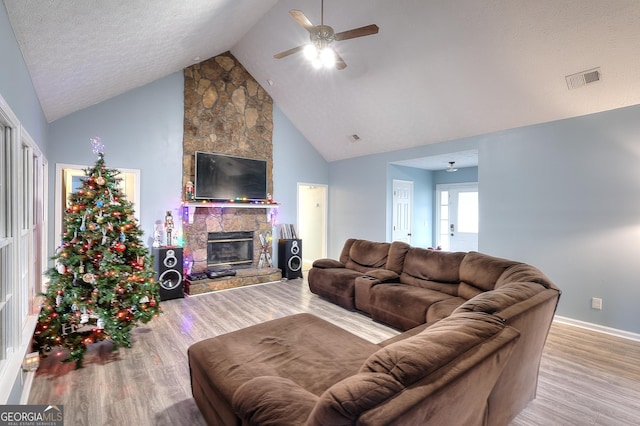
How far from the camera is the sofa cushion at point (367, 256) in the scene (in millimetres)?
4605

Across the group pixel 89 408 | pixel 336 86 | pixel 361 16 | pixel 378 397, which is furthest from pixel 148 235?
pixel 378 397

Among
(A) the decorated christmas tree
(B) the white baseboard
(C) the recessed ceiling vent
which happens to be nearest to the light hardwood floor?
(B) the white baseboard

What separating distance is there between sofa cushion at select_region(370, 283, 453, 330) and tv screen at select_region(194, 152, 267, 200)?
11.2 feet

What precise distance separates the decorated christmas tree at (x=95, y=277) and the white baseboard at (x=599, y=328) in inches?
198

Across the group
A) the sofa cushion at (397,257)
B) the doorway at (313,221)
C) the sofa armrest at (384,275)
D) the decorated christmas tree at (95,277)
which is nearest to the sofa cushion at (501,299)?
the sofa armrest at (384,275)

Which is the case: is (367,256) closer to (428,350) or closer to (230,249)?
(230,249)

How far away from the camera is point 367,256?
4.75 meters

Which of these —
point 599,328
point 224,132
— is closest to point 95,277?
point 224,132

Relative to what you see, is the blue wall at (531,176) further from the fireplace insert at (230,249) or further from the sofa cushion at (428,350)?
the sofa cushion at (428,350)

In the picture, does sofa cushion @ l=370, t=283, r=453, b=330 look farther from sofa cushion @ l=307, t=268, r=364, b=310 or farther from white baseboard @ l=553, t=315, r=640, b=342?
white baseboard @ l=553, t=315, r=640, b=342

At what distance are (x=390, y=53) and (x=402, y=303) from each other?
3.33m

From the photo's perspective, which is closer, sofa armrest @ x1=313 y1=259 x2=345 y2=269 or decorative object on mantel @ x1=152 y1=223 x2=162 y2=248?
sofa armrest @ x1=313 y1=259 x2=345 y2=269

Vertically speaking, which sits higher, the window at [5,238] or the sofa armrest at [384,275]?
the window at [5,238]

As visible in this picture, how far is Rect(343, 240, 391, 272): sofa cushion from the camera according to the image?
4.61 meters
